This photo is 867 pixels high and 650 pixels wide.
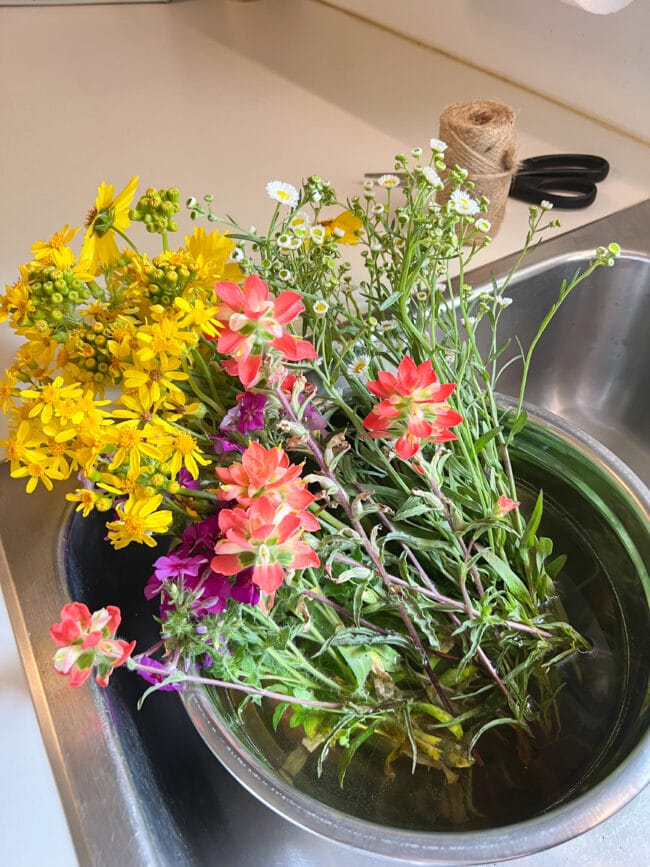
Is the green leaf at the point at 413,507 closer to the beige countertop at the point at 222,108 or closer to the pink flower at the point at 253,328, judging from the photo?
the pink flower at the point at 253,328

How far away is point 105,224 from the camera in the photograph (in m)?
0.46

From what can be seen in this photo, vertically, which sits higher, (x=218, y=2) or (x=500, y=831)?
(x=218, y=2)

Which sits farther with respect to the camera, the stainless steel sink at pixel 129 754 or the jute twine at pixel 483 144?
the jute twine at pixel 483 144

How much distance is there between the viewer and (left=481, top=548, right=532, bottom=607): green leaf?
0.50m

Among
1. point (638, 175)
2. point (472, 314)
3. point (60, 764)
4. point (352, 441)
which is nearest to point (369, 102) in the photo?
point (638, 175)

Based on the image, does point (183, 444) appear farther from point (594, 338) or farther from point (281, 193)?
point (594, 338)

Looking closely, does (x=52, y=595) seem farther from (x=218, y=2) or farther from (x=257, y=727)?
(x=218, y=2)

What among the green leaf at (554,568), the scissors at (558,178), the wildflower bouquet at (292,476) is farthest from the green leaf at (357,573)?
the scissors at (558,178)

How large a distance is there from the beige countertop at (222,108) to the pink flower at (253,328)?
0.46 metres

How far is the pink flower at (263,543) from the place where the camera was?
1.01 feet

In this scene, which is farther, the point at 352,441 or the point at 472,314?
the point at 472,314

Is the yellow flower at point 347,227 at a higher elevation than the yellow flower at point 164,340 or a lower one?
higher

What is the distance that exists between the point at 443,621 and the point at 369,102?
3.31 feet

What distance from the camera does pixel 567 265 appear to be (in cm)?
82
